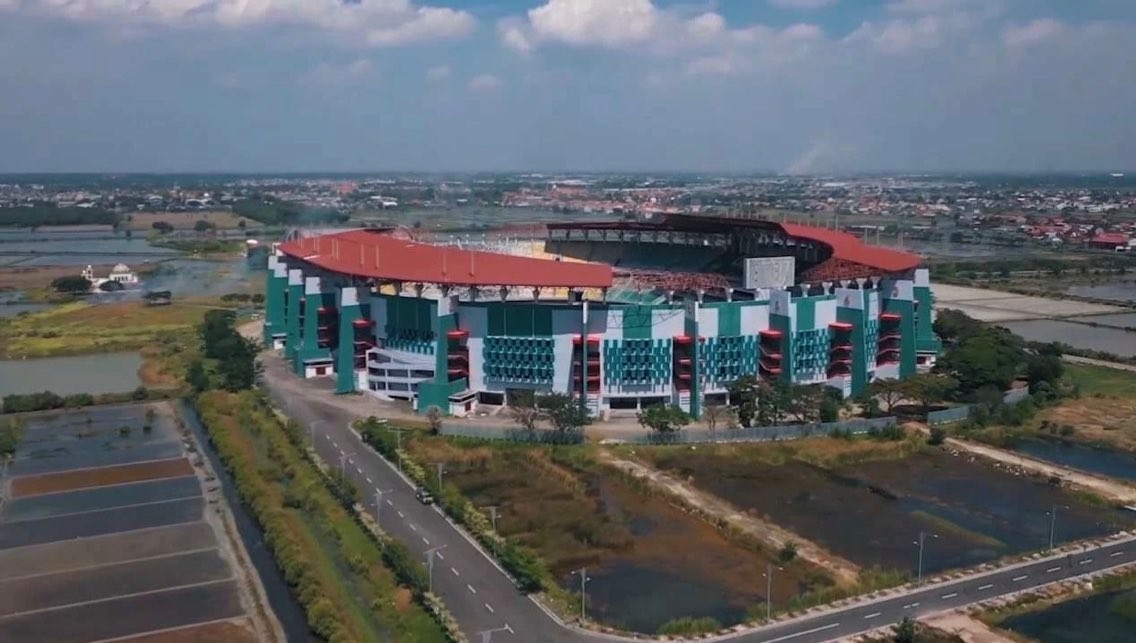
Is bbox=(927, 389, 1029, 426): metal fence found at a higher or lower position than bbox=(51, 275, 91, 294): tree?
lower

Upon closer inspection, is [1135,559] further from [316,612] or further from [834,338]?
[316,612]

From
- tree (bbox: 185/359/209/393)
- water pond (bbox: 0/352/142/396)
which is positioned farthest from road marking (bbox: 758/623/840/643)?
water pond (bbox: 0/352/142/396)

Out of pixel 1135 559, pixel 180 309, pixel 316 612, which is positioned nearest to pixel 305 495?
pixel 316 612

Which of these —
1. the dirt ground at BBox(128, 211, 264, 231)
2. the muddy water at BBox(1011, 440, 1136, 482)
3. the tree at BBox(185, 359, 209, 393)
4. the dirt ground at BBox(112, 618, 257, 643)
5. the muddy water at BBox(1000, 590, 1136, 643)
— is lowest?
the muddy water at BBox(1011, 440, 1136, 482)

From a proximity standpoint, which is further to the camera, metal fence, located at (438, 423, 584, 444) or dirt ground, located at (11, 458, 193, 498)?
metal fence, located at (438, 423, 584, 444)

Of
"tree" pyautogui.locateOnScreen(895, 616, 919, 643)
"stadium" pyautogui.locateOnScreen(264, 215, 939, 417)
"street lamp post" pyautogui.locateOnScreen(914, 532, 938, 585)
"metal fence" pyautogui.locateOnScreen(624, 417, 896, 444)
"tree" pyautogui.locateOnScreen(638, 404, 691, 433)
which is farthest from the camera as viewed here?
"stadium" pyautogui.locateOnScreen(264, 215, 939, 417)

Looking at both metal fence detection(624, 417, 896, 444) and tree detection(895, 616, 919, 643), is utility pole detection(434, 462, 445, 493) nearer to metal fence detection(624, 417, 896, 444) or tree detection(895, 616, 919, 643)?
metal fence detection(624, 417, 896, 444)

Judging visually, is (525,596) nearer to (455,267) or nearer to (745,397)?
(745,397)

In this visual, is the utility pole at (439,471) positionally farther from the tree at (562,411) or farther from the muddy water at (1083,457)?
the muddy water at (1083,457)
